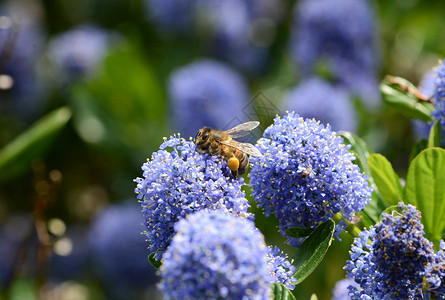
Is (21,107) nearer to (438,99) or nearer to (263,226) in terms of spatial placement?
(263,226)

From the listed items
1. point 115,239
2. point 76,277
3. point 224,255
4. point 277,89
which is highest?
point 224,255

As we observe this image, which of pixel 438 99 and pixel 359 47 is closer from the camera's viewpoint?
pixel 438 99

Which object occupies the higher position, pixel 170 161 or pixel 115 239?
pixel 170 161

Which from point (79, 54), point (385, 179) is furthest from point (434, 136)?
point (79, 54)

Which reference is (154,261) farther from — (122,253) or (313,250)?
(122,253)

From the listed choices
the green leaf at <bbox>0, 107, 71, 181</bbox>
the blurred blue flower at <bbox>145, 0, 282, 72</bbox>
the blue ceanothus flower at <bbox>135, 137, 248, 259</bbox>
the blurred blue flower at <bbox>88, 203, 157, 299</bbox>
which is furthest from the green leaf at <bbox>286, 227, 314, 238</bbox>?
the blurred blue flower at <bbox>145, 0, 282, 72</bbox>

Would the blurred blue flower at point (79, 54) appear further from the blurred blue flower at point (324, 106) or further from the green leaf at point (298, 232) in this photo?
the green leaf at point (298, 232)

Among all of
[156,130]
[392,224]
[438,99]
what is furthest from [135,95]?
[392,224]
